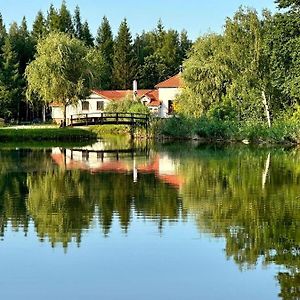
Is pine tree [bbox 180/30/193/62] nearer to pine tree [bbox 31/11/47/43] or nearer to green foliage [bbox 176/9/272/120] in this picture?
pine tree [bbox 31/11/47/43]

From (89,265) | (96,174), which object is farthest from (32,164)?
(89,265)

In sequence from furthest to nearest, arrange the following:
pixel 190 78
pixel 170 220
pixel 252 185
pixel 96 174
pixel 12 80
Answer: pixel 12 80 → pixel 190 78 → pixel 96 174 → pixel 252 185 → pixel 170 220

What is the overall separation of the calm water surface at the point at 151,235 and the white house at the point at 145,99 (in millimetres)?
49875

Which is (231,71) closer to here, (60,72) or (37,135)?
(60,72)

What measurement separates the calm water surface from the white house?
4987 centimetres

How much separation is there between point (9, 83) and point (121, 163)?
147 feet

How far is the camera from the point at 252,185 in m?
20.2

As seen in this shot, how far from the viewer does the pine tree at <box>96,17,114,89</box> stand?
3504 inches

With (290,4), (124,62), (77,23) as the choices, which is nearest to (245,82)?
(290,4)

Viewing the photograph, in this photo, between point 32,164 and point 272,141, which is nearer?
point 32,164

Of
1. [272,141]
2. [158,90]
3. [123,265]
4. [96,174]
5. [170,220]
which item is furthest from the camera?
[158,90]

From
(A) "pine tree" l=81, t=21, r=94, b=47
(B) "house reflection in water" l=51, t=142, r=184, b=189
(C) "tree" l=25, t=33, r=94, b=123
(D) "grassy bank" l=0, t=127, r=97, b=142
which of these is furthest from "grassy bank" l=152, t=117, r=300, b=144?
(A) "pine tree" l=81, t=21, r=94, b=47

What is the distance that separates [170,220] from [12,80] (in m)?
59.4

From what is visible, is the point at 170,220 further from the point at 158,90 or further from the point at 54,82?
the point at 158,90
